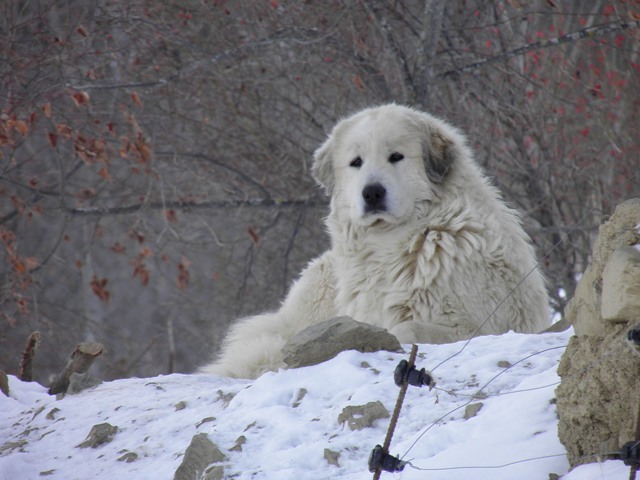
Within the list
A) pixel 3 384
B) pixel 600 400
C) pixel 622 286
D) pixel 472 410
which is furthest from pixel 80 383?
pixel 622 286

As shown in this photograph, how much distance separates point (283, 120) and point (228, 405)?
21.3 feet

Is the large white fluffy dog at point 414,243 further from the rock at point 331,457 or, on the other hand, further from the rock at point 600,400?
the rock at point 600,400

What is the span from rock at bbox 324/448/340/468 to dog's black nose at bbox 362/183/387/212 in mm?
2535

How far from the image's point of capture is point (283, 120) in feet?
33.3

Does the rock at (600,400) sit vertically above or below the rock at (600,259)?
below

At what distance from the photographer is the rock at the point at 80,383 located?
194 inches

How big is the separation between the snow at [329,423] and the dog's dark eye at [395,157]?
1.74m

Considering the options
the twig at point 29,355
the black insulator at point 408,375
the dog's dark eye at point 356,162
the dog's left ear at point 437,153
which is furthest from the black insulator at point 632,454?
the twig at point 29,355

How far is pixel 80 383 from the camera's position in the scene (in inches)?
195

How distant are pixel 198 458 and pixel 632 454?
1.68 m

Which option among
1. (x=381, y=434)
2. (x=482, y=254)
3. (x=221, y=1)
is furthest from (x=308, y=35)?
(x=381, y=434)

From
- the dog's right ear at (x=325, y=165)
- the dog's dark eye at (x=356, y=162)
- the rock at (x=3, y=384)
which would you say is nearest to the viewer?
the rock at (x=3, y=384)

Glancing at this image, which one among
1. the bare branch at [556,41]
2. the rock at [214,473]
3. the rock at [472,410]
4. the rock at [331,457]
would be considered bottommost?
the rock at [214,473]

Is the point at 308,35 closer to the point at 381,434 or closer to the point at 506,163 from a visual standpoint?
the point at 506,163
